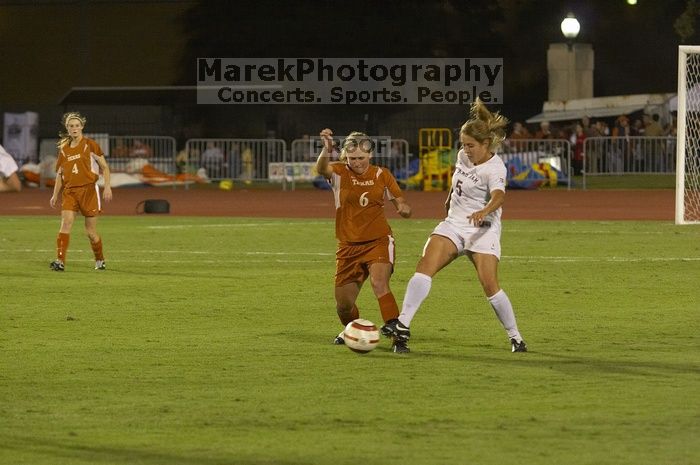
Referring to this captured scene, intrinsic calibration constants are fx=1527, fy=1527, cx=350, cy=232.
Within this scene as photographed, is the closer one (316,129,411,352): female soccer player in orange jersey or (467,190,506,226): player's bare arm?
(467,190,506,226): player's bare arm

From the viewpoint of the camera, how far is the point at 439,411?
8836 mm

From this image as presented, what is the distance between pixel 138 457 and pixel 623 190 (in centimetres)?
3247

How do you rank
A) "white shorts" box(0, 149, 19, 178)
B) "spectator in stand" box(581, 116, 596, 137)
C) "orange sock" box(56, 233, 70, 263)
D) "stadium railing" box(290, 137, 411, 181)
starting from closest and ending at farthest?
1. "white shorts" box(0, 149, 19, 178)
2. "orange sock" box(56, 233, 70, 263)
3. "stadium railing" box(290, 137, 411, 181)
4. "spectator in stand" box(581, 116, 596, 137)

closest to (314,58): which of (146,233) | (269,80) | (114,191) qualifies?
(269,80)

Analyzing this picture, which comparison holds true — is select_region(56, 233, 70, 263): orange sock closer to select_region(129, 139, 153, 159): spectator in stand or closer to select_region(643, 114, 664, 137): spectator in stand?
select_region(129, 139, 153, 159): spectator in stand

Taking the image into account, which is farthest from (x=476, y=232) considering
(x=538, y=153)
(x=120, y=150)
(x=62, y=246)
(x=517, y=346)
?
(x=120, y=150)

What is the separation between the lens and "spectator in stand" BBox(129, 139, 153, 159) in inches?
1662

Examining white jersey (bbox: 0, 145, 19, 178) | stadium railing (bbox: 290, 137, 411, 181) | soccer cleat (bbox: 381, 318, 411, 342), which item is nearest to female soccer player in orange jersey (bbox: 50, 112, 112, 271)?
white jersey (bbox: 0, 145, 19, 178)

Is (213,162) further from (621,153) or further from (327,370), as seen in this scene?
(327,370)

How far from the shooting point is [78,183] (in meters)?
19.0

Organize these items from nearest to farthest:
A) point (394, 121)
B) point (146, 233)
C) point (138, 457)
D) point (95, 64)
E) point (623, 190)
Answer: point (138, 457)
point (146, 233)
point (623, 190)
point (394, 121)
point (95, 64)

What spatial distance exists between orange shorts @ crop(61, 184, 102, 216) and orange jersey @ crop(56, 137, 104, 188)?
86 mm

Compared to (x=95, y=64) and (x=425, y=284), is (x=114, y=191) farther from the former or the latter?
(x=425, y=284)

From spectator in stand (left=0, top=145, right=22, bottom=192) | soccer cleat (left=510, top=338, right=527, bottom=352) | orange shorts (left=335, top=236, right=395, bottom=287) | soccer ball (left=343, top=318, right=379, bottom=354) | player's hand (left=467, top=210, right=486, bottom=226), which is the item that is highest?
spectator in stand (left=0, top=145, right=22, bottom=192)
